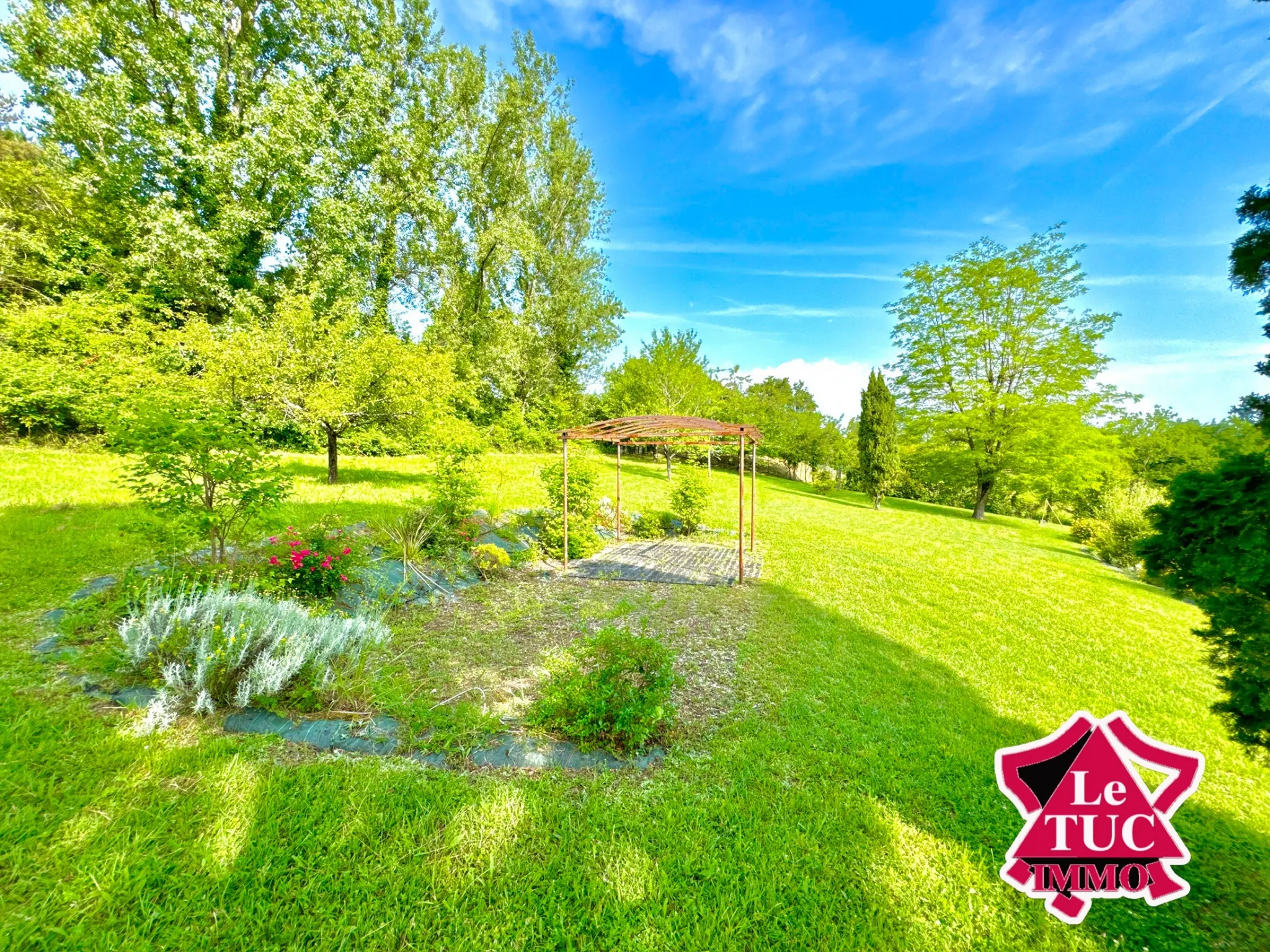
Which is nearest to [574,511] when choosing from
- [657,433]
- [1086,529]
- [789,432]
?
[657,433]

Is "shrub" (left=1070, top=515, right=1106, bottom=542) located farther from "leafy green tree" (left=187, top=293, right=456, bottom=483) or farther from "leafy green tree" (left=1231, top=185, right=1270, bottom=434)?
"leafy green tree" (left=187, top=293, right=456, bottom=483)

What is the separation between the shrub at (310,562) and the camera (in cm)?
402

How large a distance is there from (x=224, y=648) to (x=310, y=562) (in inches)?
62.8

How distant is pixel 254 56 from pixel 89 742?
1948cm

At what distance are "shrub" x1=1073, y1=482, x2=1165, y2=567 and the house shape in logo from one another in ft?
35.7

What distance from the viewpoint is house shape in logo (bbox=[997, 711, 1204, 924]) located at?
1676mm

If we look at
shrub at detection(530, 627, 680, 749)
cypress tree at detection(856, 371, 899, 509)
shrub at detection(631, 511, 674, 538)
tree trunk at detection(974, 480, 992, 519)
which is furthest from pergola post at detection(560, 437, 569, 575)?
tree trunk at detection(974, 480, 992, 519)

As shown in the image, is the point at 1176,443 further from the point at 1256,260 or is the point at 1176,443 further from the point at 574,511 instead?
the point at 574,511

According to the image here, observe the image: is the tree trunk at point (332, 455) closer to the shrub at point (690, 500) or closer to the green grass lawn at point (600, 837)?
the green grass lawn at point (600, 837)

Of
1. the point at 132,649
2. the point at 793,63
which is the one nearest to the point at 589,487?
the point at 132,649

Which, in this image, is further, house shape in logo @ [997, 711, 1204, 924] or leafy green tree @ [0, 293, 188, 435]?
leafy green tree @ [0, 293, 188, 435]

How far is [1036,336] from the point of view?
14.3 meters

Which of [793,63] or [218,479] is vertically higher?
[793,63]

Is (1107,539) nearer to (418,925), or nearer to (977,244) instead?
(977,244)
